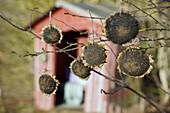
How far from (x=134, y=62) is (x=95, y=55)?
229mm

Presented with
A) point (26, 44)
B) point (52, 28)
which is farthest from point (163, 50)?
point (26, 44)

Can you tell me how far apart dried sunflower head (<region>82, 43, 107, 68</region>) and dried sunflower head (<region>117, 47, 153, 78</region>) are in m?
0.11

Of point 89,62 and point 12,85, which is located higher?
point 89,62

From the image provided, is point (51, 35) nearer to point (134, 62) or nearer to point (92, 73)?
point (134, 62)

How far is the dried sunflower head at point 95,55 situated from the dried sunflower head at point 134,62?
0.37ft

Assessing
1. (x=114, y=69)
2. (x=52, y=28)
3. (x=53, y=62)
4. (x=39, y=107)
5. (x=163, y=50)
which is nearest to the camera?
(x=52, y=28)

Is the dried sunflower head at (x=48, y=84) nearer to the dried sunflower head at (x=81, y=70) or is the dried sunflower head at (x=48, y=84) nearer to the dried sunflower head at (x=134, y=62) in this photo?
the dried sunflower head at (x=81, y=70)

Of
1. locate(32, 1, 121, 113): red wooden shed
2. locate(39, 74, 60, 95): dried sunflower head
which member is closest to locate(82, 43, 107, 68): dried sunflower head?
locate(39, 74, 60, 95): dried sunflower head

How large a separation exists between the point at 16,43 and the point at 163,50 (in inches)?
293

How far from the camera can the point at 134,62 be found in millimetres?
1249

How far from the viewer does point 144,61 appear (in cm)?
127

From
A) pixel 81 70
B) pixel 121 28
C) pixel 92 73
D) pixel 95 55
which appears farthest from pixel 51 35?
pixel 92 73

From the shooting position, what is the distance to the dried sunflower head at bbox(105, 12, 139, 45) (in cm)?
115

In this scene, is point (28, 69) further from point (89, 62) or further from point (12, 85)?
point (89, 62)
